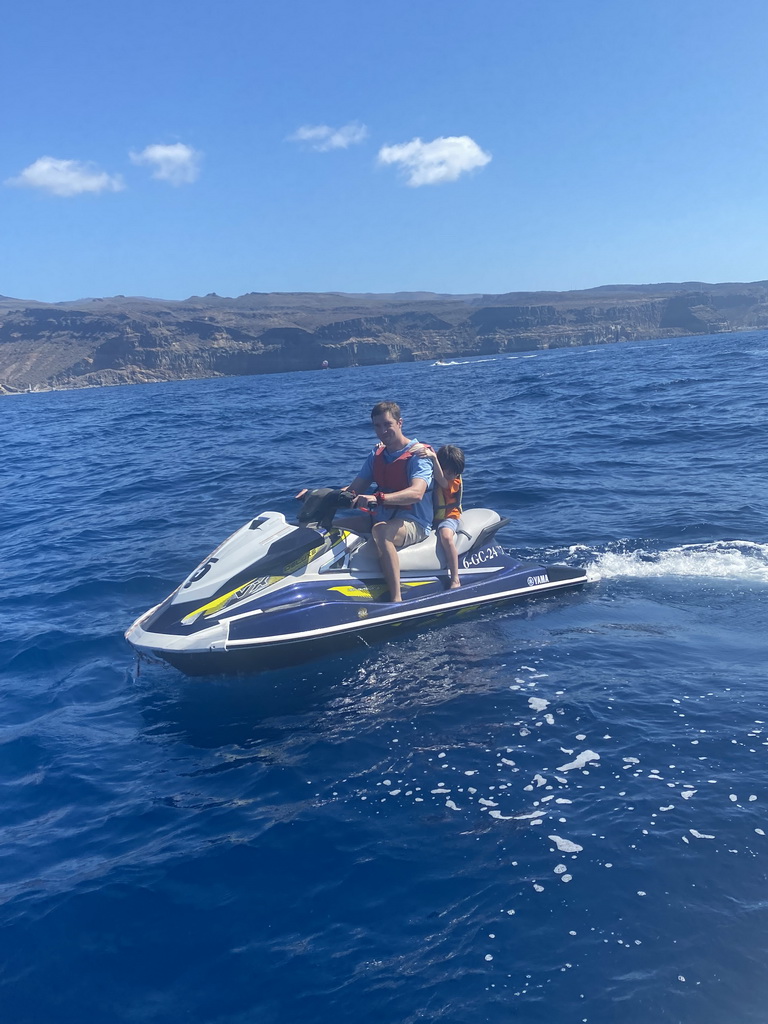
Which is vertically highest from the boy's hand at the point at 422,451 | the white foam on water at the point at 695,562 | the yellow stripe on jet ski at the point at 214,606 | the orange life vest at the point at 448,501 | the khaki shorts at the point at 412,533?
the boy's hand at the point at 422,451

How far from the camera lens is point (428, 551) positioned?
7438mm

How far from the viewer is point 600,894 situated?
3.67 meters

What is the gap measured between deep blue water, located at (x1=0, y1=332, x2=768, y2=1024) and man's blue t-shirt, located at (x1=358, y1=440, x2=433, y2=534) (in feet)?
3.72

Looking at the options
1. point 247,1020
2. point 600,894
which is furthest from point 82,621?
point 600,894

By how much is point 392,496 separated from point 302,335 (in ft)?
408

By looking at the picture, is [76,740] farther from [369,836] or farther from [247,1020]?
[247,1020]

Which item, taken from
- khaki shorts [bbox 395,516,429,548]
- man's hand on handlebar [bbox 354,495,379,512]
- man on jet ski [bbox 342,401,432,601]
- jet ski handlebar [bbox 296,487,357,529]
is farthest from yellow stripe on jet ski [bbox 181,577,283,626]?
khaki shorts [bbox 395,516,429,548]

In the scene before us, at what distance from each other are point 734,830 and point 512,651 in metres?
2.83

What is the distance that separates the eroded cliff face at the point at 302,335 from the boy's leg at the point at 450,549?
4252 inches

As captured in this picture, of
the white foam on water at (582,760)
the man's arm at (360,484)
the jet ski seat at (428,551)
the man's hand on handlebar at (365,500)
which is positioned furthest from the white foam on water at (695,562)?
the white foam on water at (582,760)

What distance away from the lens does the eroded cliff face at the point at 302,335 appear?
11325 cm

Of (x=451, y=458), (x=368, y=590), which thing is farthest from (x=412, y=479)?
(x=368, y=590)

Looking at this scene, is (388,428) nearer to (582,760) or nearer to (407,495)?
(407,495)

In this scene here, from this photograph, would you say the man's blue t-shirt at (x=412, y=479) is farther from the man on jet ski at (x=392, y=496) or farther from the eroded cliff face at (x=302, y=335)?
the eroded cliff face at (x=302, y=335)
